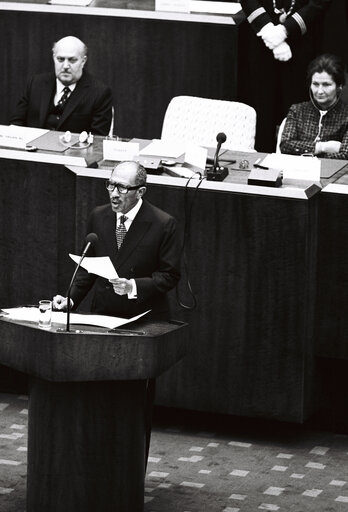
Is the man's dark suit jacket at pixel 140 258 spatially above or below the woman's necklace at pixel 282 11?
below

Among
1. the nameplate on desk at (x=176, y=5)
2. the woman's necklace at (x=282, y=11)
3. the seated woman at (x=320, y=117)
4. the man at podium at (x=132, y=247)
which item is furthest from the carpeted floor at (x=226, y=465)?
the nameplate on desk at (x=176, y=5)

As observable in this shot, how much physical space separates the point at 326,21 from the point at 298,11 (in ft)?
1.54

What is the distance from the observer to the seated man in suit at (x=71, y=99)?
7.79 metres

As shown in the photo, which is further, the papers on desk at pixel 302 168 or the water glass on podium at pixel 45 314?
the papers on desk at pixel 302 168

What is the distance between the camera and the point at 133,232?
5828 mm

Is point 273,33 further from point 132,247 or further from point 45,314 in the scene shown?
point 45,314

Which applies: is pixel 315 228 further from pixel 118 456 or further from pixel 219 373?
pixel 118 456

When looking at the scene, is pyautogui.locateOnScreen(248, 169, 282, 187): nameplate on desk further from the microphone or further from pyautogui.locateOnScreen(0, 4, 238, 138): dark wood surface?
pyautogui.locateOnScreen(0, 4, 238, 138): dark wood surface

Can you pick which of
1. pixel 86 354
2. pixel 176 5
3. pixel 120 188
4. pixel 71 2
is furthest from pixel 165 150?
pixel 71 2

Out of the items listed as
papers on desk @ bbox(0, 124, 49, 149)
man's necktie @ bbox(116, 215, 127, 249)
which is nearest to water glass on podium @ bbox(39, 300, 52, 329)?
man's necktie @ bbox(116, 215, 127, 249)

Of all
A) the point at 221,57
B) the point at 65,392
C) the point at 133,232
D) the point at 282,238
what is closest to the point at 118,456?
the point at 65,392

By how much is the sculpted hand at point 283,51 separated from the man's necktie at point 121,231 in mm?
2609

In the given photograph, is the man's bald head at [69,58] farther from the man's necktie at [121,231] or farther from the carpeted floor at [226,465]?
the man's necktie at [121,231]

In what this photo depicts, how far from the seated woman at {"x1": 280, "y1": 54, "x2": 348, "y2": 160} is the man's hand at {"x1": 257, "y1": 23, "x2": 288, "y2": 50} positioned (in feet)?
2.25
